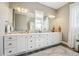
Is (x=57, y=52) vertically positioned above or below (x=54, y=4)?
below

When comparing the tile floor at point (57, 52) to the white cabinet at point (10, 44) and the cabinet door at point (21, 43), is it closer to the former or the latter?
the cabinet door at point (21, 43)

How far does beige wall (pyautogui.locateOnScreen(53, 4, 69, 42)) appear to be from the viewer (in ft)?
6.63

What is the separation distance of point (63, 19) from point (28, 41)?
1.02 m

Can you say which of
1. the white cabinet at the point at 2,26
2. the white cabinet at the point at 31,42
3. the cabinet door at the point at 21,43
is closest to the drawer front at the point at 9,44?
the cabinet door at the point at 21,43

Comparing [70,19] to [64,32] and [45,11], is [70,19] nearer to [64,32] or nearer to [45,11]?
[64,32]

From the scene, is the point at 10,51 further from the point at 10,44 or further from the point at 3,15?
the point at 3,15

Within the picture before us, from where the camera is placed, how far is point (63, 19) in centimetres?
204

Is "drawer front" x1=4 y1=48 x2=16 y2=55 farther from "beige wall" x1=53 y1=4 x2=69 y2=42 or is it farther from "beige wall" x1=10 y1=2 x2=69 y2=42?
"beige wall" x1=53 y1=4 x2=69 y2=42

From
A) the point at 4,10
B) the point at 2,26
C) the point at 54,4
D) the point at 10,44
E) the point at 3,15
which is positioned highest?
the point at 54,4

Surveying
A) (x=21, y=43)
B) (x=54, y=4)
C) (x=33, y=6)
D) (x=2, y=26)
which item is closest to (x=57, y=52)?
(x=21, y=43)

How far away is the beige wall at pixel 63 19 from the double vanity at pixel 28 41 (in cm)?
13

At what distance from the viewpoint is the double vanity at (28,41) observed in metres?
2.03

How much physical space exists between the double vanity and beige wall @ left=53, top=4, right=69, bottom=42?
13 cm

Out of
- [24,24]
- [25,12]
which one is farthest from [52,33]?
[25,12]
